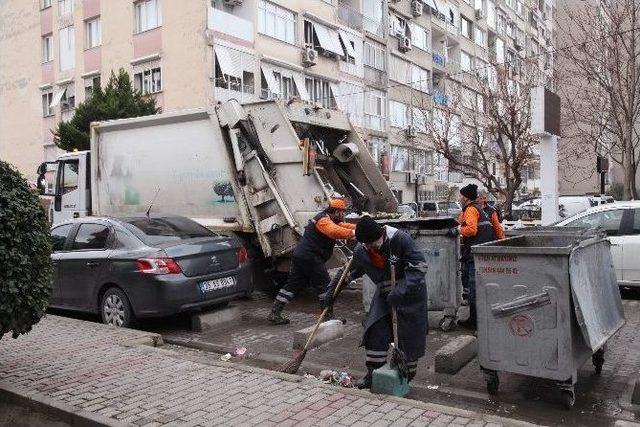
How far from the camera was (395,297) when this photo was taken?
4418 mm

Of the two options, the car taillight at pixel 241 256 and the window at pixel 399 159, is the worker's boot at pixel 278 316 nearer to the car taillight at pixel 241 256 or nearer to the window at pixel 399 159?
the car taillight at pixel 241 256

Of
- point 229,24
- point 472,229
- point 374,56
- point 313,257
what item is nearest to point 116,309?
point 313,257

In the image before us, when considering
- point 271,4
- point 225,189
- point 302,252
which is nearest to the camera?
point 302,252

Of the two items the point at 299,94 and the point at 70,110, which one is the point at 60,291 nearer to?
the point at 299,94

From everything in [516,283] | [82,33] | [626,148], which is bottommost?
[516,283]

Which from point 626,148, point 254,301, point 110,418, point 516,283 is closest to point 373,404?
point 516,283

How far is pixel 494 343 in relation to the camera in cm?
461

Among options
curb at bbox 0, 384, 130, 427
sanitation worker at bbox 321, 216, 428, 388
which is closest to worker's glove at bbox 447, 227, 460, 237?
sanitation worker at bbox 321, 216, 428, 388

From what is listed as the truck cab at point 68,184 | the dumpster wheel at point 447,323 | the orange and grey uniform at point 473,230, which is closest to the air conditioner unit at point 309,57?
the truck cab at point 68,184

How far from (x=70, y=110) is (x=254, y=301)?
22.7 m

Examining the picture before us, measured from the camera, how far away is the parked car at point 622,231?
8648 millimetres

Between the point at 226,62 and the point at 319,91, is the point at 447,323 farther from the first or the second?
the point at 319,91

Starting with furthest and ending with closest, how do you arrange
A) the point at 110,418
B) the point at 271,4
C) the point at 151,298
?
A: the point at 271,4
the point at 151,298
the point at 110,418

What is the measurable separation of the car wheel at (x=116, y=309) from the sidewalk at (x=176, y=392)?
2.90ft
